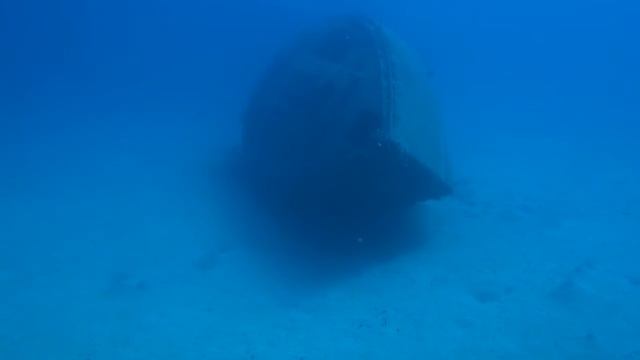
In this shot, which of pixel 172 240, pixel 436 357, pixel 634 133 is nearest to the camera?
pixel 436 357

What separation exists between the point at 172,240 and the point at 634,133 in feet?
44.8

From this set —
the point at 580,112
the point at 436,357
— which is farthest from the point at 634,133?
the point at 436,357

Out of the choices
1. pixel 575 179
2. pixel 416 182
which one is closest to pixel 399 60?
pixel 416 182

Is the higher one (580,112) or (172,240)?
(580,112)

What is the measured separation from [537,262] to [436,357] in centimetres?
291

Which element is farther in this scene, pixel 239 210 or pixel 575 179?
pixel 575 179

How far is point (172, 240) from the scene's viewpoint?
9.76m

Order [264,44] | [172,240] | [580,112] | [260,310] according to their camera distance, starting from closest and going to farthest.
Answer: [260,310] → [172,240] → [580,112] → [264,44]

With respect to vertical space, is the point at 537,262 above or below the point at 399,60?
below

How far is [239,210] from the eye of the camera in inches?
410

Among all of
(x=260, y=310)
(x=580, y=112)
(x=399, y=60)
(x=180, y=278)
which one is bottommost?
(x=260, y=310)

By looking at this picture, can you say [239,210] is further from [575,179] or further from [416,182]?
[575,179]

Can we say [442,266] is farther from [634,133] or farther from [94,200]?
[634,133]

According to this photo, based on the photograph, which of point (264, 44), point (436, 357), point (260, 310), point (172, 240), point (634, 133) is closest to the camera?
→ point (436, 357)
